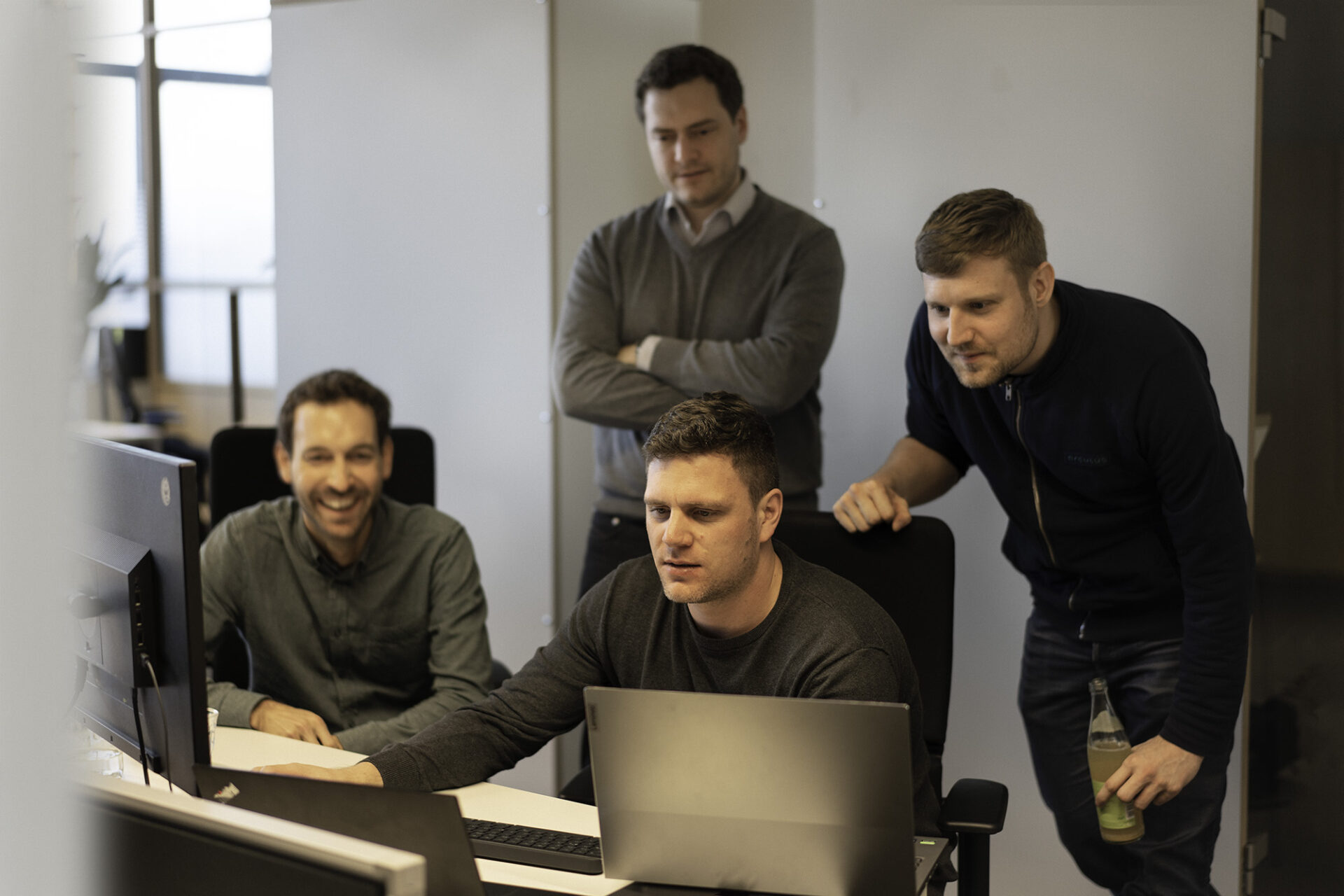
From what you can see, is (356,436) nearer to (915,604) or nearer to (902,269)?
(915,604)

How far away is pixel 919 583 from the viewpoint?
1.90 meters

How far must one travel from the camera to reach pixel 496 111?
10.5 feet

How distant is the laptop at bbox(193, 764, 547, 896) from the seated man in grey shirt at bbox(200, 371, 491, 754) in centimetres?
108

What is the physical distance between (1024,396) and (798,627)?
0.67m

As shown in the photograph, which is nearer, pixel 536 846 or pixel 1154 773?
pixel 536 846

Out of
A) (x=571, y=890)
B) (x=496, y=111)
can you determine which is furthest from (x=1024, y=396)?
(x=496, y=111)

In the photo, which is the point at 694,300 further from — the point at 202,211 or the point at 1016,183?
the point at 202,211

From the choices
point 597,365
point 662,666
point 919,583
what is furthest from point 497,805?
point 597,365

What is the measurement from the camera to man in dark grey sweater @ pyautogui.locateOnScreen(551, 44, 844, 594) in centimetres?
259

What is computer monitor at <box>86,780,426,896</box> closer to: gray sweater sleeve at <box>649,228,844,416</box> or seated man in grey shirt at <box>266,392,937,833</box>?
seated man in grey shirt at <box>266,392,937,833</box>

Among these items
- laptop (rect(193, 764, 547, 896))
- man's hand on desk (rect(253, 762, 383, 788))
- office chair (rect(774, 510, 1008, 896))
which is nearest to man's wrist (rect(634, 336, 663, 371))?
office chair (rect(774, 510, 1008, 896))

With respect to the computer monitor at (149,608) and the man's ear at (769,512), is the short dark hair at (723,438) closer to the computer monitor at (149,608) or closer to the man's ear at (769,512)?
the man's ear at (769,512)

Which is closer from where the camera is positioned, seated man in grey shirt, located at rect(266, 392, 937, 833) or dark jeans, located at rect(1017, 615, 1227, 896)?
seated man in grey shirt, located at rect(266, 392, 937, 833)

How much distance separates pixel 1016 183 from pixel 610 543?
1.26 m
